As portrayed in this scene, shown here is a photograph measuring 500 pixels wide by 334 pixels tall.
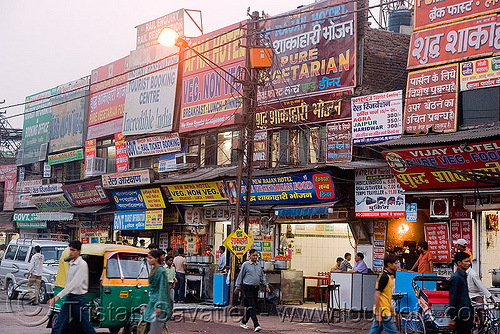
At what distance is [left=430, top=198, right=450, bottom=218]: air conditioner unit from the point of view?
19016mm

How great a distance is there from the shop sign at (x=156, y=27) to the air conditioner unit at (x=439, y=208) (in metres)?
15.0

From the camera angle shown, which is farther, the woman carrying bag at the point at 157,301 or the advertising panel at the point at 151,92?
the advertising panel at the point at 151,92

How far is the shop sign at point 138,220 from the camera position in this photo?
2929cm

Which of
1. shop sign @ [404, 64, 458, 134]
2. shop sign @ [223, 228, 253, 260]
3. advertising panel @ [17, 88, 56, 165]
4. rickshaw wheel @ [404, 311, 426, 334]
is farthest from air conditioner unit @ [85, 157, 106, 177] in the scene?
rickshaw wheel @ [404, 311, 426, 334]

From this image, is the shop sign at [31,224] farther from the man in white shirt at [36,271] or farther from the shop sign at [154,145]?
the man in white shirt at [36,271]

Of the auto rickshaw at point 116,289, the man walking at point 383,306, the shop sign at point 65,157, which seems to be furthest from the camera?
the shop sign at point 65,157

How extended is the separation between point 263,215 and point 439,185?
26.6ft

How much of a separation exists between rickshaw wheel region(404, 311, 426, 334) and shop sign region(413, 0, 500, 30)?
8.68m

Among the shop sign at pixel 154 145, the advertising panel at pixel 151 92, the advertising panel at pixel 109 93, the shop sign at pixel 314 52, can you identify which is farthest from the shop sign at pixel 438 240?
the advertising panel at pixel 109 93

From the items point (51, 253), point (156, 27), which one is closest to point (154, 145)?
point (156, 27)

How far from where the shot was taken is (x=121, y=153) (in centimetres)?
3238

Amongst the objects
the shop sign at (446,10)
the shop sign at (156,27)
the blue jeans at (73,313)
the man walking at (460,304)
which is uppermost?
the shop sign at (156,27)

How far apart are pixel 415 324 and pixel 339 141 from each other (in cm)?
865

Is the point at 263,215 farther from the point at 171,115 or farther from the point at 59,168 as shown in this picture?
the point at 59,168
